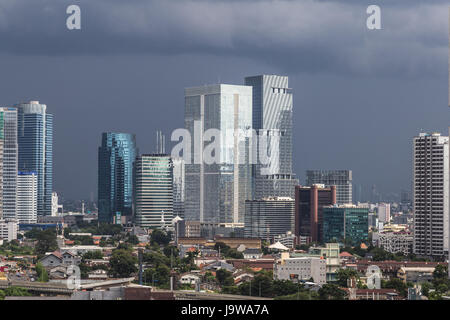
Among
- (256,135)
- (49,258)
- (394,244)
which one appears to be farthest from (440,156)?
(256,135)

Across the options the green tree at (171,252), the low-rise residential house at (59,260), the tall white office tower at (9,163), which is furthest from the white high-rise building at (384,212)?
the low-rise residential house at (59,260)

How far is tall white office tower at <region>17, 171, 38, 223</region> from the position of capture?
34.2 meters

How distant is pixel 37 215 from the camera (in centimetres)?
3550

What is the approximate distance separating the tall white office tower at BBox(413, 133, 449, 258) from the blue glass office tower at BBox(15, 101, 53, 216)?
19126 mm

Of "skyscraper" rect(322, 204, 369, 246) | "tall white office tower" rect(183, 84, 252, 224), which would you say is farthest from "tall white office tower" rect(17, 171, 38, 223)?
"skyscraper" rect(322, 204, 369, 246)

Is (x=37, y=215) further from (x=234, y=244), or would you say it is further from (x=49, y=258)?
(x=49, y=258)

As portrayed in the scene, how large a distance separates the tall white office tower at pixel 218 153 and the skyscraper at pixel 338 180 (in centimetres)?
266

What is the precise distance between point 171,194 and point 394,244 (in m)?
11.0

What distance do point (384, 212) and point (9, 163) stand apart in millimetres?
14489

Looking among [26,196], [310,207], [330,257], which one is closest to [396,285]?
[330,257]

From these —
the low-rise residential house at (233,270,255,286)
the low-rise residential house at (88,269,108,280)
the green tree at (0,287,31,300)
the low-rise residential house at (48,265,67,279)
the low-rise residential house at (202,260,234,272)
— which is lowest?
the low-rise residential house at (202,260,234,272)

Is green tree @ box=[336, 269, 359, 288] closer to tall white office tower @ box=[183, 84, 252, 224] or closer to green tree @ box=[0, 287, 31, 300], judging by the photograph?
green tree @ box=[0, 287, 31, 300]

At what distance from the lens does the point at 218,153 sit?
33.8 metres
